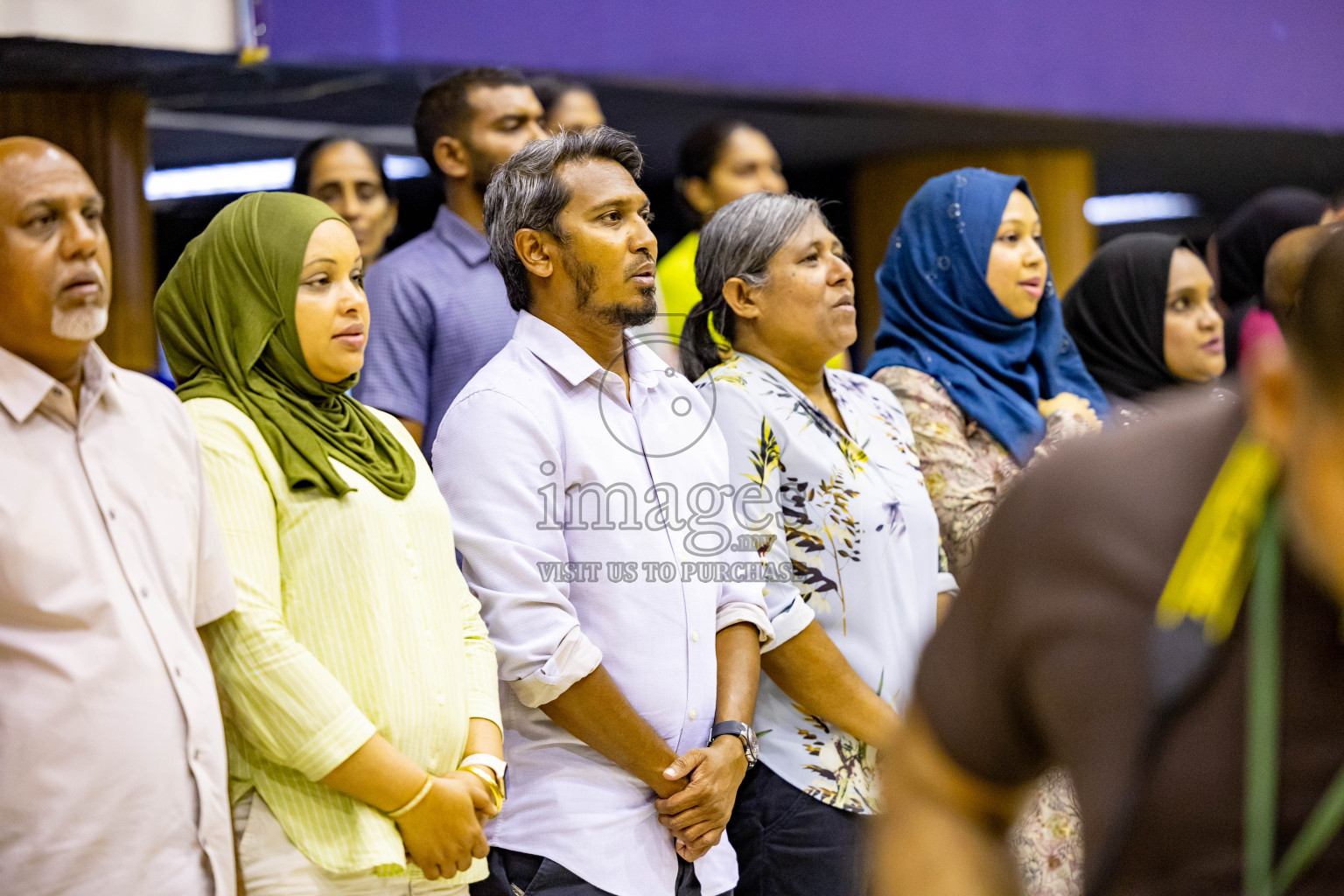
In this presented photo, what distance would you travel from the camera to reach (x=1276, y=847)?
916 millimetres

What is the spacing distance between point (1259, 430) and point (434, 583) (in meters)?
1.33

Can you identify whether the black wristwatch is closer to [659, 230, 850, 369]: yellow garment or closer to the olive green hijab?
the olive green hijab

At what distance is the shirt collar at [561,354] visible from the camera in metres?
2.26

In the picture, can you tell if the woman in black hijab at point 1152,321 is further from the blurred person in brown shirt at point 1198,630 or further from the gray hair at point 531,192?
the blurred person in brown shirt at point 1198,630

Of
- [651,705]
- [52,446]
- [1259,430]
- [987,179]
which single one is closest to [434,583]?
[651,705]

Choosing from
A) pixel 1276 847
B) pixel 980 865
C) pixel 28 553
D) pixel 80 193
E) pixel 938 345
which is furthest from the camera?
pixel 938 345

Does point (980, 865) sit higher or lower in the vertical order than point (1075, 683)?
lower

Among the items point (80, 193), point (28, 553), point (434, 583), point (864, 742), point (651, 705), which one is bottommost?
point (864, 742)

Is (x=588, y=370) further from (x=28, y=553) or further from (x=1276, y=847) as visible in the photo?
(x=1276, y=847)

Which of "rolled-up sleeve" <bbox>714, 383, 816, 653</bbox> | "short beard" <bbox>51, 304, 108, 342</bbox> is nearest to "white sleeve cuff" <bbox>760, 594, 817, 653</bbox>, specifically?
"rolled-up sleeve" <bbox>714, 383, 816, 653</bbox>

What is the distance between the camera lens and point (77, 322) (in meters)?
1.75

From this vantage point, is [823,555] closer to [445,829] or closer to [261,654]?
[445,829]

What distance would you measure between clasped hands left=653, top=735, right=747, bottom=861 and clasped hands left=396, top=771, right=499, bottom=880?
33cm

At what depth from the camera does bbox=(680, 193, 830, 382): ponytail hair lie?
2.64 m
